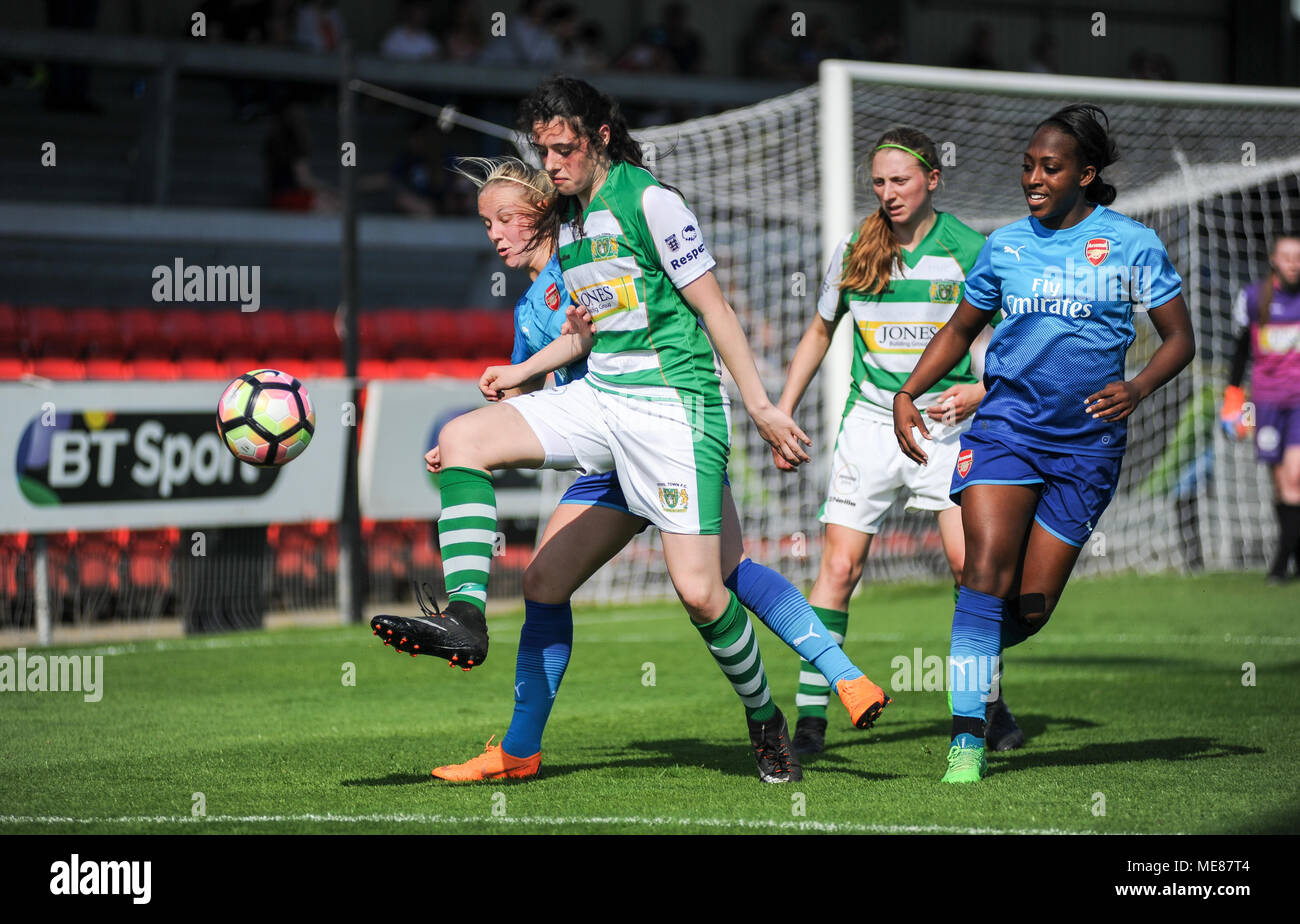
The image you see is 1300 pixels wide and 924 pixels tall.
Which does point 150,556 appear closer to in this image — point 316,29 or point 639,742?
point 639,742

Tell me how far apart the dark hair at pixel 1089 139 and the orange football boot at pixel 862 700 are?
1756mm

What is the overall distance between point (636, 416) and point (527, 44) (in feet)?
47.9

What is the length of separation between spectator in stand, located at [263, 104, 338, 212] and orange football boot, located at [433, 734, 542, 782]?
483 inches

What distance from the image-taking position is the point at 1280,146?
41.8ft

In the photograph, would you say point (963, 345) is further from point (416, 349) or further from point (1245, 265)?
point (1245, 265)

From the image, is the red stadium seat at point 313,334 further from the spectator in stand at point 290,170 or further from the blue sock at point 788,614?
the blue sock at point 788,614

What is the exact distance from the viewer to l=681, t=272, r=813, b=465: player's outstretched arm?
449 cm

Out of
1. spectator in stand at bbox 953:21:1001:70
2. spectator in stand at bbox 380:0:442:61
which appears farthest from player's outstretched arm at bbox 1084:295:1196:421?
spectator in stand at bbox 953:21:1001:70

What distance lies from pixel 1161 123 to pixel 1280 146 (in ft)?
5.24

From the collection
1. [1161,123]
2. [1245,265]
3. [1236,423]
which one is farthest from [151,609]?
[1245,265]

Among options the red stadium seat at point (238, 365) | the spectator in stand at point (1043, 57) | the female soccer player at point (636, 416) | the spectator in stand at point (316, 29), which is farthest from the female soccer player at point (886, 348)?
the spectator in stand at point (1043, 57)

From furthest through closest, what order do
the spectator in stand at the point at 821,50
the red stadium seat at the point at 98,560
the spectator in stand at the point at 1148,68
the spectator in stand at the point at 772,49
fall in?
the spectator in stand at the point at 1148,68 → the spectator in stand at the point at 821,50 → the spectator in stand at the point at 772,49 → the red stadium seat at the point at 98,560

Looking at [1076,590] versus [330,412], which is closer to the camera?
[330,412]

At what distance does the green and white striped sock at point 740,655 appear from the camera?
189 inches
